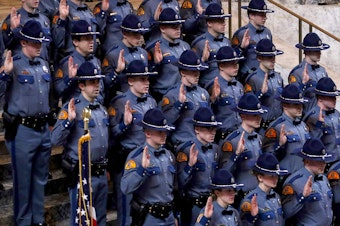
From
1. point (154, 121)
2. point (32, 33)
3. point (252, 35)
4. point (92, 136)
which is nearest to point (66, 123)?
point (92, 136)

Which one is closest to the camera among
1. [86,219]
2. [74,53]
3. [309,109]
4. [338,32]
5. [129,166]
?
[86,219]

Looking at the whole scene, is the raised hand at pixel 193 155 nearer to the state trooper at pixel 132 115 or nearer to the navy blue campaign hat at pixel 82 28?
the state trooper at pixel 132 115

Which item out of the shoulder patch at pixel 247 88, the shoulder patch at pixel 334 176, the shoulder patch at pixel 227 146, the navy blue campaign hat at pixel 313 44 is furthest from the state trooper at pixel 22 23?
the shoulder patch at pixel 334 176

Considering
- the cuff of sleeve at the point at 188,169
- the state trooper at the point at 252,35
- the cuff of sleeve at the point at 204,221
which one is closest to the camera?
the cuff of sleeve at the point at 204,221

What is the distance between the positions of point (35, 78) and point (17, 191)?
1191mm

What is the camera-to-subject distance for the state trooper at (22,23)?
14.0 metres

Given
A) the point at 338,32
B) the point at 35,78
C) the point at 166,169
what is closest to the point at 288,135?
the point at 166,169

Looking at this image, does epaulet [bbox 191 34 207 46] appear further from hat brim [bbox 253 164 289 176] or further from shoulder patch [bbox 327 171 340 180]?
hat brim [bbox 253 164 289 176]

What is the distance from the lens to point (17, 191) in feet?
43.9

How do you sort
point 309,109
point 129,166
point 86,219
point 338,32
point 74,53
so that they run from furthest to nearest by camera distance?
point 338,32
point 309,109
point 74,53
point 129,166
point 86,219

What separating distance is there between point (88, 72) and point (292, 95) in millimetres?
2622

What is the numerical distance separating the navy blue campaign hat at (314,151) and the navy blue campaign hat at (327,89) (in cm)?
140

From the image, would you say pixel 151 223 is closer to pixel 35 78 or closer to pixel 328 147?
pixel 35 78

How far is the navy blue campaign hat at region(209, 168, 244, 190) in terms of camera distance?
12.8 metres
